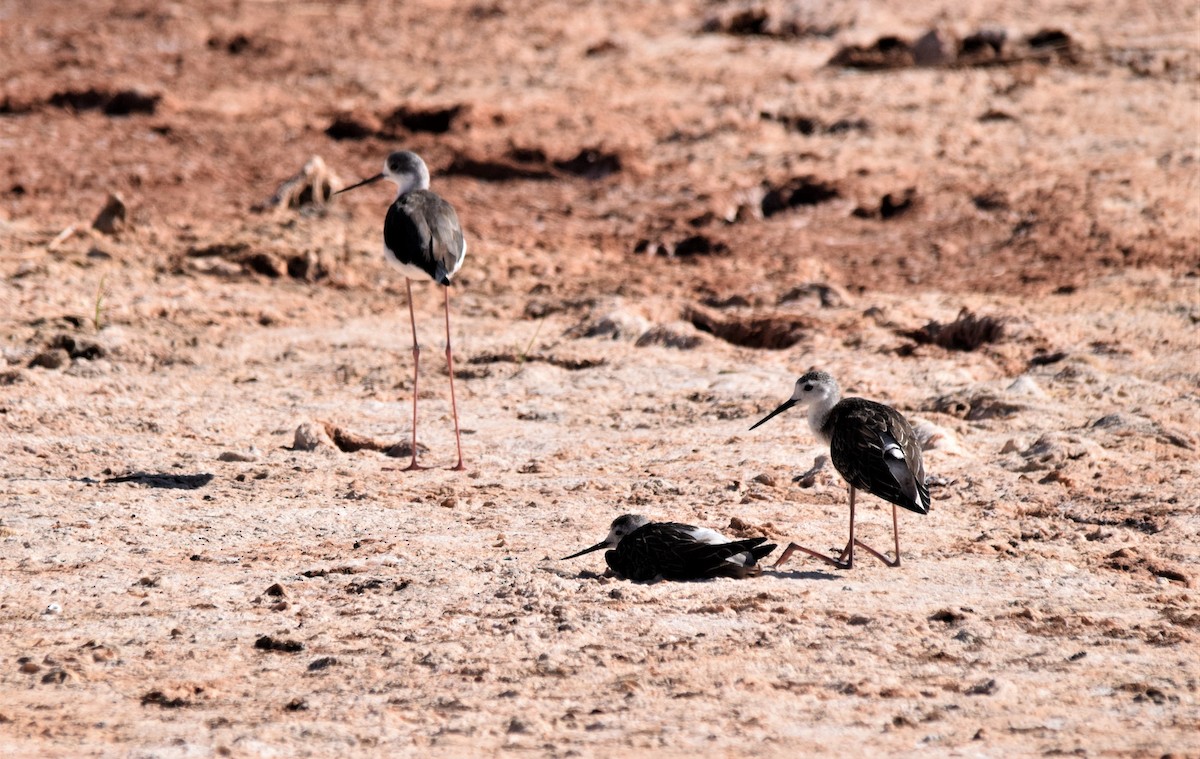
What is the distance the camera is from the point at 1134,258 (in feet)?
33.0

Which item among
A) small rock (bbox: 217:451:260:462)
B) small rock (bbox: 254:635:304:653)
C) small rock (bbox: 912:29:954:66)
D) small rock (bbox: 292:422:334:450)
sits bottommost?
small rock (bbox: 217:451:260:462)

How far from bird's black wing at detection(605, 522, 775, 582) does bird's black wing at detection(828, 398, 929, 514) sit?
44 centimetres

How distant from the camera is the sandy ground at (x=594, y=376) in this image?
4746 millimetres

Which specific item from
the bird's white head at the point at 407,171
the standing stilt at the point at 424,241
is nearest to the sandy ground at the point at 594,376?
the standing stilt at the point at 424,241

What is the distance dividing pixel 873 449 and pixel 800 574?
21.4 inches

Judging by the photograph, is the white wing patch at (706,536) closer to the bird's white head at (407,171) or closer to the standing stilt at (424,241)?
the standing stilt at (424,241)

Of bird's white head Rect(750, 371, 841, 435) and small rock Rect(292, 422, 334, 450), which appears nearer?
bird's white head Rect(750, 371, 841, 435)

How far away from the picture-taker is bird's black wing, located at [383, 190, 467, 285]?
7.79m

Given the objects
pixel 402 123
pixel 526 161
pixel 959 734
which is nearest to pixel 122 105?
pixel 402 123

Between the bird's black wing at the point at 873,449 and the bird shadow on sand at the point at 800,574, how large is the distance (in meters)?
0.35

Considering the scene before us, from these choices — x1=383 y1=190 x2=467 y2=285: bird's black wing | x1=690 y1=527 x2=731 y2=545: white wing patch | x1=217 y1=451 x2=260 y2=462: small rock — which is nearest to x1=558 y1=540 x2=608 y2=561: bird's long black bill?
x1=690 y1=527 x2=731 y2=545: white wing patch

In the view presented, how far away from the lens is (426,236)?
7812 mm

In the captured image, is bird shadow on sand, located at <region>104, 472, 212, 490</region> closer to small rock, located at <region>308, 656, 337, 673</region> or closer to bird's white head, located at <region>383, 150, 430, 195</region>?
small rock, located at <region>308, 656, 337, 673</region>

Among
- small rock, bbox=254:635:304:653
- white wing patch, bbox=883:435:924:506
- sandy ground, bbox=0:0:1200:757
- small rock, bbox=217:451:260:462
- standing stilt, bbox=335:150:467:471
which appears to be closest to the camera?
sandy ground, bbox=0:0:1200:757
